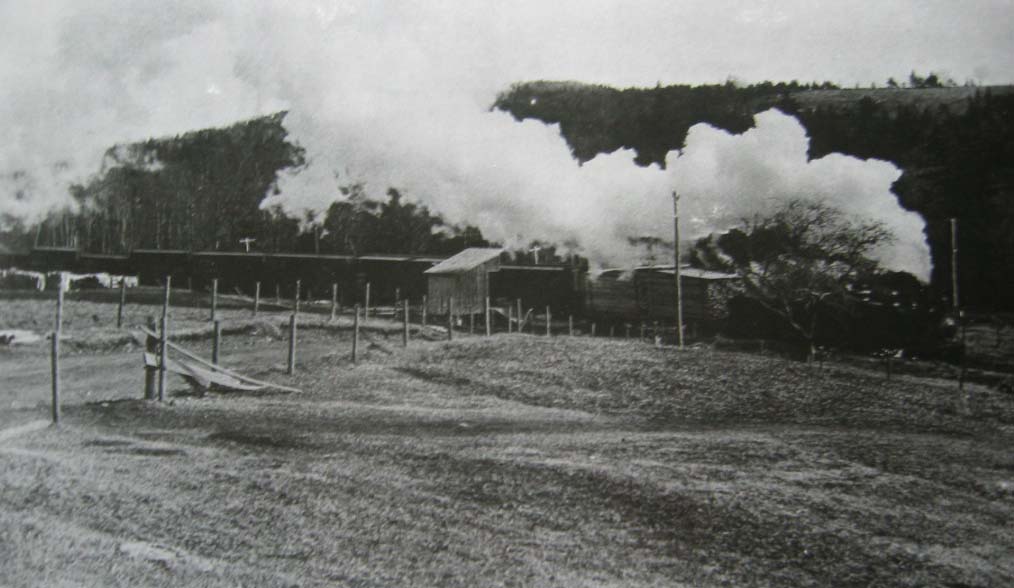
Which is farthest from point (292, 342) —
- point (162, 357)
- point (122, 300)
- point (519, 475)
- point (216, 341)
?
point (519, 475)

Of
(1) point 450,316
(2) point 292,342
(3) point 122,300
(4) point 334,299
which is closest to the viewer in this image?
(1) point 450,316

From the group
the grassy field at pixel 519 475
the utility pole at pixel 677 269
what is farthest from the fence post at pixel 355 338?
the utility pole at pixel 677 269

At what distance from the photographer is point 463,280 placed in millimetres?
3121

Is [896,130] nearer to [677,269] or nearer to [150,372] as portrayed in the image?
→ [677,269]

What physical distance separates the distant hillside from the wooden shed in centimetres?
74

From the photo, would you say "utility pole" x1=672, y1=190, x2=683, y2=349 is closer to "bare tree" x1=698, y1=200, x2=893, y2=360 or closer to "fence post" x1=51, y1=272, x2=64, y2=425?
"bare tree" x1=698, y1=200, x2=893, y2=360

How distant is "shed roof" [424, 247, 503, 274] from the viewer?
3053 mm

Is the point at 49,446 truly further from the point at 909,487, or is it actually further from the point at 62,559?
the point at 909,487

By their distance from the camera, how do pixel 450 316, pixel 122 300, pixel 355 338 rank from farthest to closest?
pixel 122 300
pixel 355 338
pixel 450 316

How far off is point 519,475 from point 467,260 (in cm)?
102

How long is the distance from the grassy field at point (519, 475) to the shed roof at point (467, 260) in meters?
0.42

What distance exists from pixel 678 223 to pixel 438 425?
163 cm

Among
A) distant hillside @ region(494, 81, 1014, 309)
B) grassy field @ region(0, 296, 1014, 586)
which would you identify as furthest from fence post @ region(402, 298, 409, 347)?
distant hillside @ region(494, 81, 1014, 309)

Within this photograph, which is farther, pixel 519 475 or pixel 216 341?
pixel 216 341
